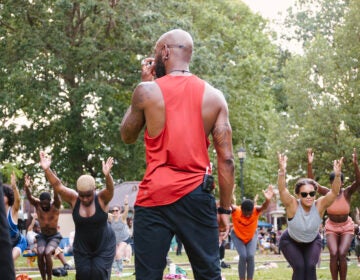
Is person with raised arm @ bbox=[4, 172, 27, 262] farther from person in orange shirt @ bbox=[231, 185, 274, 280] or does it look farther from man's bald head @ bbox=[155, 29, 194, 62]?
man's bald head @ bbox=[155, 29, 194, 62]

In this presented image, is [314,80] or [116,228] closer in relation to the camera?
[116,228]

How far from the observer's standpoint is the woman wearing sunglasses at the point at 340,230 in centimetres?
1356

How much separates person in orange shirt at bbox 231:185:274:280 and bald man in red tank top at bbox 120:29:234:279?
30.7 ft

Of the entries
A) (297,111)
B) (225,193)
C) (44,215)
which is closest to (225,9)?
(297,111)

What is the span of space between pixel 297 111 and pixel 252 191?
306 inches

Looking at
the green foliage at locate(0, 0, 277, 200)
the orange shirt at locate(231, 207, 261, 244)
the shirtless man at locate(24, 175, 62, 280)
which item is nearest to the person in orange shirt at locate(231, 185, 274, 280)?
the orange shirt at locate(231, 207, 261, 244)

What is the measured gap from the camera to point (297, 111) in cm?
4275

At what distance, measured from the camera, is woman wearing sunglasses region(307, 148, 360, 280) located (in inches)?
534

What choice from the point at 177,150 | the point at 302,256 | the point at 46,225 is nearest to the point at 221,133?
the point at 177,150

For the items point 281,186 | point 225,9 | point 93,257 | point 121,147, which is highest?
point 225,9

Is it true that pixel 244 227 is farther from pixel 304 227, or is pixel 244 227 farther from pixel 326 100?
pixel 326 100

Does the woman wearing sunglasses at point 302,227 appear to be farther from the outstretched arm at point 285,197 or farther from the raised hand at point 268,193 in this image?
the raised hand at point 268,193

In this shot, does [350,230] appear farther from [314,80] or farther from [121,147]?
[314,80]

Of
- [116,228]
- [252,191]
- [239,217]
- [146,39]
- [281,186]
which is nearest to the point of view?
[281,186]
